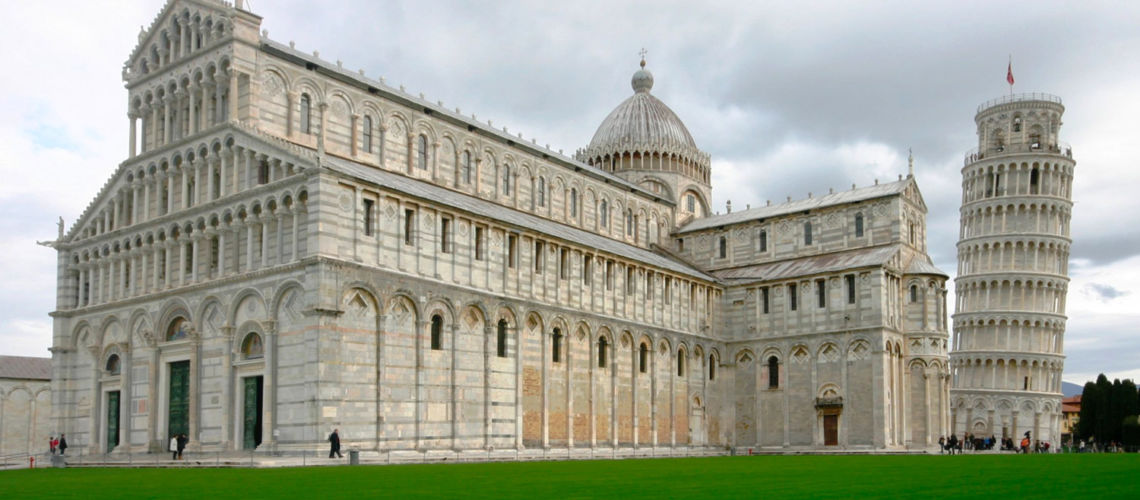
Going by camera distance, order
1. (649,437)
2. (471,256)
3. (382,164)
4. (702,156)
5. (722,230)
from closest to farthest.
Answer: (471,256) < (382,164) < (649,437) < (722,230) < (702,156)

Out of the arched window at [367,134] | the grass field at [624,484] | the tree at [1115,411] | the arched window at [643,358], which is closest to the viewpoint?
the grass field at [624,484]

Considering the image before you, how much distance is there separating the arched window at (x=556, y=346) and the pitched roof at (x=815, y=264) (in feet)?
57.6

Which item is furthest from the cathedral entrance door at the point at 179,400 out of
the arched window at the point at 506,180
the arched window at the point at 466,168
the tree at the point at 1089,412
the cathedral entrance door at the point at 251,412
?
the tree at the point at 1089,412

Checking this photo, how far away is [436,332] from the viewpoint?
4488 centimetres

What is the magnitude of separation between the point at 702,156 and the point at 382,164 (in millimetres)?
A: 33164

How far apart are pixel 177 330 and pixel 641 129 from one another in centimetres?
3936

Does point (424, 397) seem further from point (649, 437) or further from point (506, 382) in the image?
point (649, 437)

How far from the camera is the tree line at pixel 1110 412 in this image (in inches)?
3512

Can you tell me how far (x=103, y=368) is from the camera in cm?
4944

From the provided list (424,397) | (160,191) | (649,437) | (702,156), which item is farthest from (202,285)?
(702,156)

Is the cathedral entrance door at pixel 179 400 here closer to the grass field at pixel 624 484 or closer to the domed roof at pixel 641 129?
the grass field at pixel 624 484

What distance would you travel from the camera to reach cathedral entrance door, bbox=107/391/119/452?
48.3 m

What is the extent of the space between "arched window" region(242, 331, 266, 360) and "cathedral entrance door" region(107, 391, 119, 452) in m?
10.2

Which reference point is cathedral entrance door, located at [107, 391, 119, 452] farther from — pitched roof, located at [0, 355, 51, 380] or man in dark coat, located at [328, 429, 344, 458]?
pitched roof, located at [0, 355, 51, 380]
